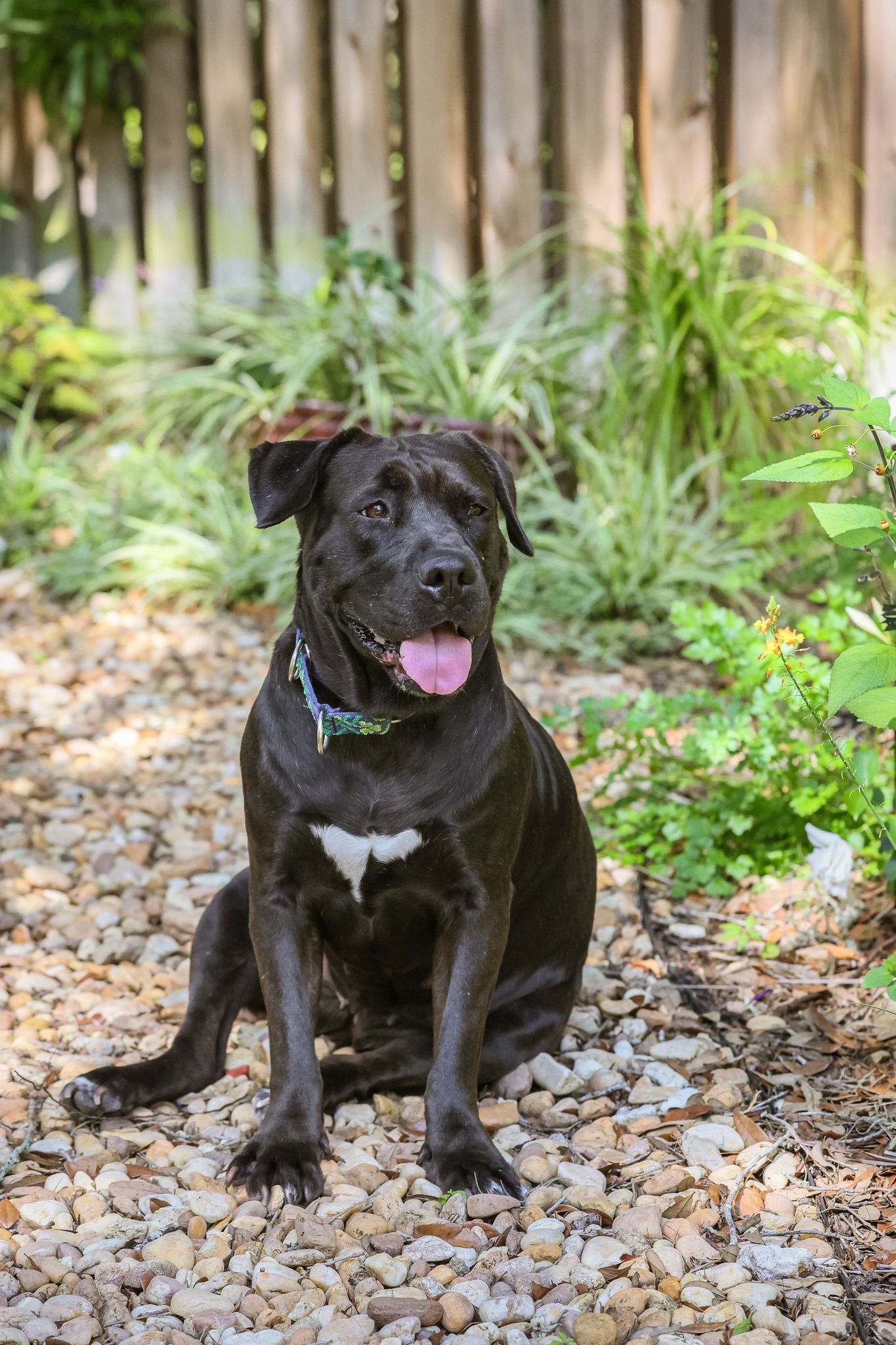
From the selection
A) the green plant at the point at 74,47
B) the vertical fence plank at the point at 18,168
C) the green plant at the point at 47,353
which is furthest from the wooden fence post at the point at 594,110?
the vertical fence plank at the point at 18,168

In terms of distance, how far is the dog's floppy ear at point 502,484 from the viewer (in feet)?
9.05

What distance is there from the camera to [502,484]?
109 inches

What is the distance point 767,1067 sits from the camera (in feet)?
8.84

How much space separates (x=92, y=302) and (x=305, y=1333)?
6229mm

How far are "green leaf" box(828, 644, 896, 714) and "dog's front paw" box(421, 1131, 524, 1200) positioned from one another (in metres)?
0.98

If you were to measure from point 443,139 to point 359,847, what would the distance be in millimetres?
4999

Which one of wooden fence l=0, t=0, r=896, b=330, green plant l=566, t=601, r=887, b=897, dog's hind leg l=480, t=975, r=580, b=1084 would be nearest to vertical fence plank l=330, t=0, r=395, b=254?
wooden fence l=0, t=0, r=896, b=330

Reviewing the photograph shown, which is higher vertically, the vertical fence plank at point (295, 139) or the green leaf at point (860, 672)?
the vertical fence plank at point (295, 139)

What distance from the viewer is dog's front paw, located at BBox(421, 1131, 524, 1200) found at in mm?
2256

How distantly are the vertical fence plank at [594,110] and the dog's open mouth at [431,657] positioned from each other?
4252mm

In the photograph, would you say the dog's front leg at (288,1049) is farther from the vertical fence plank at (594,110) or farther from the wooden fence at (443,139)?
the vertical fence plank at (594,110)

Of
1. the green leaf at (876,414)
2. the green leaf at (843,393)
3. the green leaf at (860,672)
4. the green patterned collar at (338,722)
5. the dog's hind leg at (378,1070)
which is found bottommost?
the dog's hind leg at (378,1070)

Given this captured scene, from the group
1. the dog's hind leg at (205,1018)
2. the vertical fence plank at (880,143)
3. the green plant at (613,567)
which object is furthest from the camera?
the vertical fence plank at (880,143)

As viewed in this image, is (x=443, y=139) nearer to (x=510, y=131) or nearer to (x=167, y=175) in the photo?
(x=510, y=131)
